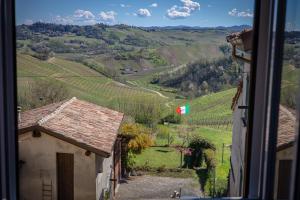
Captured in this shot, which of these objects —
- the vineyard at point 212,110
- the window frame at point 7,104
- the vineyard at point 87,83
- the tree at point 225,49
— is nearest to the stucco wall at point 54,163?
the vineyard at point 87,83

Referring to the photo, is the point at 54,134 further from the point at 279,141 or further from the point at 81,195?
the point at 279,141

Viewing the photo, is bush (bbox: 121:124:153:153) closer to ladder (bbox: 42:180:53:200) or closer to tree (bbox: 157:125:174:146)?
tree (bbox: 157:125:174:146)

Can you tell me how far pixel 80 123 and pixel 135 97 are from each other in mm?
1456

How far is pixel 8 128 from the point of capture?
104 cm

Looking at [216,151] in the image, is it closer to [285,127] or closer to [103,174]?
[103,174]

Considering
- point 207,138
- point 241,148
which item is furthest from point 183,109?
point 241,148

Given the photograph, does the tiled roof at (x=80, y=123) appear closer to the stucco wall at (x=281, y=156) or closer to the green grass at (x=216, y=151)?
the green grass at (x=216, y=151)

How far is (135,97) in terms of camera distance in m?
5.01

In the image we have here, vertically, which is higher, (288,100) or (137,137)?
(288,100)

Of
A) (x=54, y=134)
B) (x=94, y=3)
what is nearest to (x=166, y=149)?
(x=94, y=3)

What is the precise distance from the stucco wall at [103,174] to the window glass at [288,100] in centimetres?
207

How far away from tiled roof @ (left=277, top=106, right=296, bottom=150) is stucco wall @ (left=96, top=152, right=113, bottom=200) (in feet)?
6.82

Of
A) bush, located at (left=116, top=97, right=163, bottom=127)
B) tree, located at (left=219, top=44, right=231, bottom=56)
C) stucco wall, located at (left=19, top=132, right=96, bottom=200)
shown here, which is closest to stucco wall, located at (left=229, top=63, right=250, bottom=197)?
tree, located at (left=219, top=44, right=231, bottom=56)

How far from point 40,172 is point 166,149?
9.94ft
